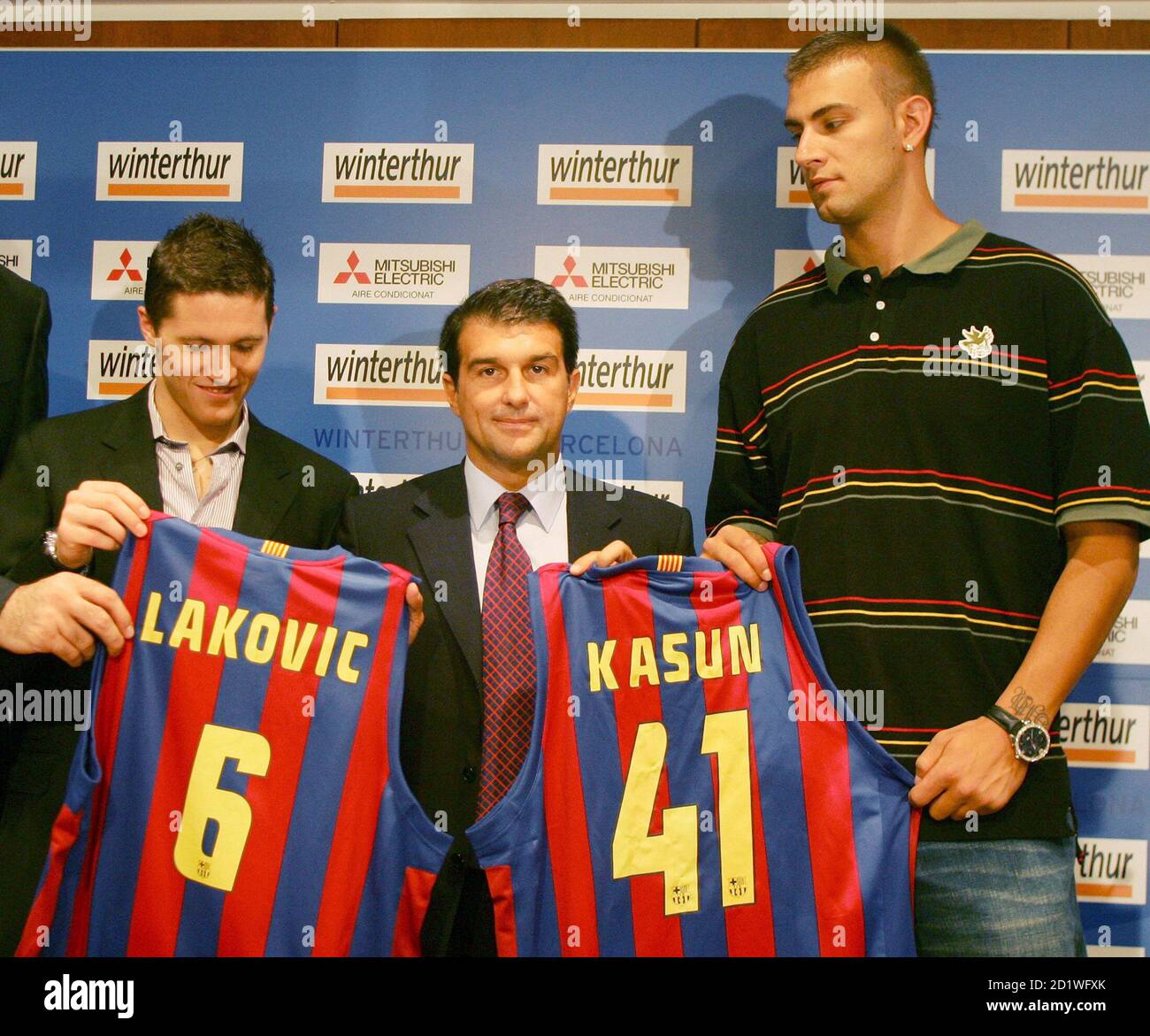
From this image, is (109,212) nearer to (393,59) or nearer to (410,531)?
(393,59)

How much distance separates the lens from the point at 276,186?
2.78m

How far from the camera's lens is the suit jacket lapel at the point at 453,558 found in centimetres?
195

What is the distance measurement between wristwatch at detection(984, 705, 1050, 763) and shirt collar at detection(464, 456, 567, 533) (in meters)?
0.90

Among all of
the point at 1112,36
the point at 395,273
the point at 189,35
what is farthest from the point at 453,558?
the point at 1112,36

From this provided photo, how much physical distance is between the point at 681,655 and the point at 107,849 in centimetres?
99

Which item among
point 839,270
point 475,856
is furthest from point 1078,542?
point 475,856

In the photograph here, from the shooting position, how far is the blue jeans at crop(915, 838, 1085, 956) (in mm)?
1833

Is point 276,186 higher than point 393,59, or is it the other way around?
point 393,59

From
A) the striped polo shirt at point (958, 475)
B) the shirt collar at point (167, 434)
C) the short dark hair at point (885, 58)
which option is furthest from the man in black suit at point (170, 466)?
the short dark hair at point (885, 58)

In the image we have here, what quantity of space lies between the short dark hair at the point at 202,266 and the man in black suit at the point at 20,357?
30 centimetres

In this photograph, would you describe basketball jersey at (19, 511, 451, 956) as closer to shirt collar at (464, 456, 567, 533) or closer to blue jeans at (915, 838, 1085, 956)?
shirt collar at (464, 456, 567, 533)

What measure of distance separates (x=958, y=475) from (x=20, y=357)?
192cm

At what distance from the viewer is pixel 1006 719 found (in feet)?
6.01

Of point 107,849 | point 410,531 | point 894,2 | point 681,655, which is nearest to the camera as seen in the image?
point 107,849
